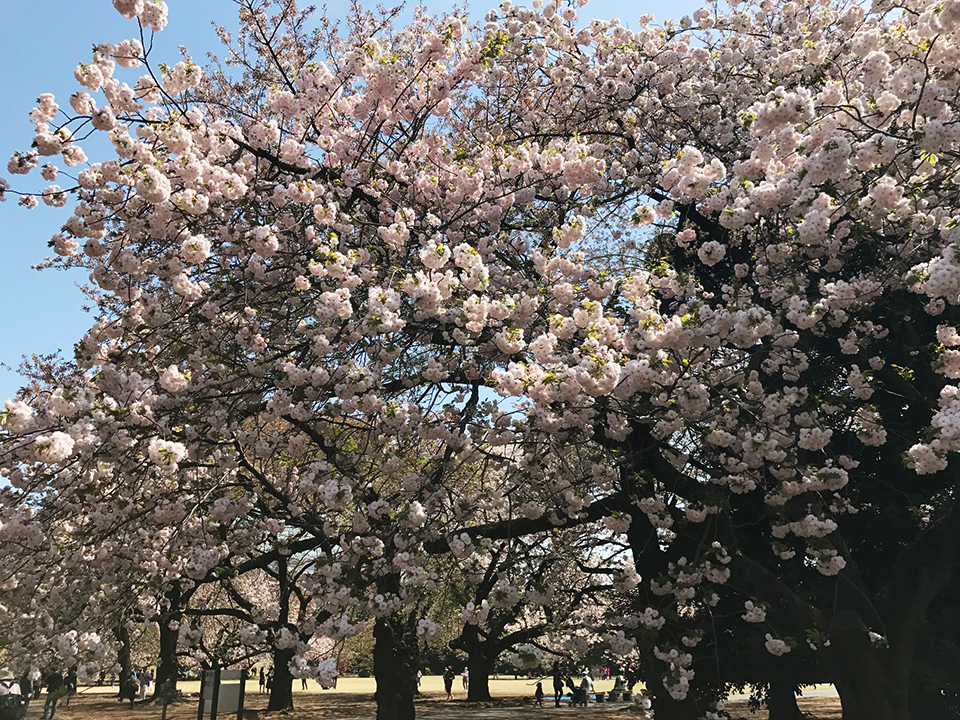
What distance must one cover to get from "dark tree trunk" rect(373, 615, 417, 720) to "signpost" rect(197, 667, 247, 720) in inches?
84.8

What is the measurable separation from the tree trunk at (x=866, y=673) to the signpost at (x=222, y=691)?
7938mm

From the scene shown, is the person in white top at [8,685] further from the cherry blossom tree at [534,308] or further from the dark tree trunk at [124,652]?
the cherry blossom tree at [534,308]

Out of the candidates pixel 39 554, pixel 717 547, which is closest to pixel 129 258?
pixel 39 554

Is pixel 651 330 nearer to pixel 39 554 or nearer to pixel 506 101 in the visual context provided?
pixel 506 101

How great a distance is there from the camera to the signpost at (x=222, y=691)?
9.66 m

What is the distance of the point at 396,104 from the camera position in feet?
24.1

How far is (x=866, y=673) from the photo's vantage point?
26.7ft

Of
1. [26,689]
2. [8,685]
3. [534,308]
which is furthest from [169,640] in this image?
[534,308]

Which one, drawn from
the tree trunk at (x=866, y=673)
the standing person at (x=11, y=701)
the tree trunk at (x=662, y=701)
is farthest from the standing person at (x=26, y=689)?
the tree trunk at (x=866, y=673)

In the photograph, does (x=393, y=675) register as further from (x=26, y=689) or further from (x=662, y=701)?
(x=26, y=689)

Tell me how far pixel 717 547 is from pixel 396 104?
5.95 meters

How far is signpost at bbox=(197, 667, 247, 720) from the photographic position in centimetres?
966

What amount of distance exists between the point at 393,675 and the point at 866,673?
6856 millimetres

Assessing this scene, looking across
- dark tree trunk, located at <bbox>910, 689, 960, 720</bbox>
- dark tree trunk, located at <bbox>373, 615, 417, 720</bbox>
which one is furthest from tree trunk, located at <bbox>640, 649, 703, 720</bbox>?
dark tree trunk, located at <bbox>373, 615, 417, 720</bbox>
